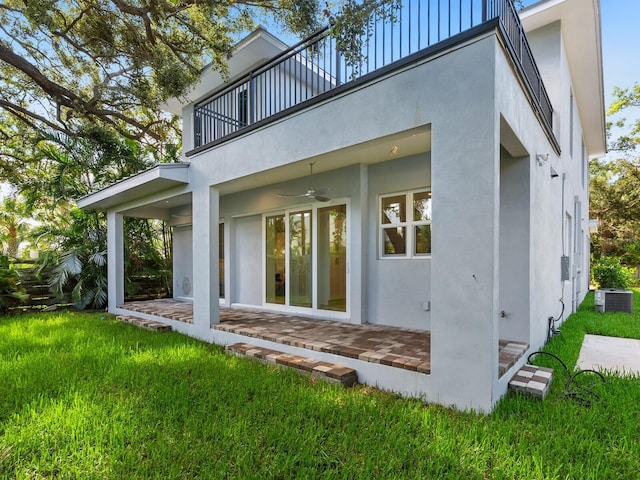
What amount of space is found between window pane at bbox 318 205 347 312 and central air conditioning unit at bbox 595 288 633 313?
8.08m

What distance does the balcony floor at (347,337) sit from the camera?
434 cm

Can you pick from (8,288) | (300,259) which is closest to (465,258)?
(300,259)

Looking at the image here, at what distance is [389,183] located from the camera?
264 inches

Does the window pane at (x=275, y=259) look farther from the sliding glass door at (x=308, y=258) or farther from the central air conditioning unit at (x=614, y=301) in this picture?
the central air conditioning unit at (x=614, y=301)

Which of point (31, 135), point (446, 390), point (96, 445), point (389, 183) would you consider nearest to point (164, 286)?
point (31, 135)

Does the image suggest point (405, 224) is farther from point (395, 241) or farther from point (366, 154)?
point (366, 154)

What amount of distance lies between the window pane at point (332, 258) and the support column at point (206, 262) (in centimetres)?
221

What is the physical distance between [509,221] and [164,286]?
39.2 ft

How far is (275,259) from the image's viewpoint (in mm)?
8891

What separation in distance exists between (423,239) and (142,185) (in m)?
6.22

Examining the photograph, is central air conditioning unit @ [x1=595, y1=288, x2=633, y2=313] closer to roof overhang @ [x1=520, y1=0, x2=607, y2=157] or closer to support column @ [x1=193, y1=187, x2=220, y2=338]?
roof overhang @ [x1=520, y1=0, x2=607, y2=157]

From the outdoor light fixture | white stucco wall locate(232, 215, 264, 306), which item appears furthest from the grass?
white stucco wall locate(232, 215, 264, 306)

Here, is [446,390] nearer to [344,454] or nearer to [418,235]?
[344,454]

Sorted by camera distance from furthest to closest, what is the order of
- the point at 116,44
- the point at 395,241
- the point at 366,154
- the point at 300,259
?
the point at 116,44 → the point at 300,259 → the point at 395,241 → the point at 366,154
